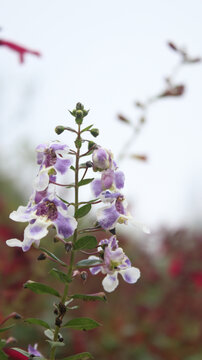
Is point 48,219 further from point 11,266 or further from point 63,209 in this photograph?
point 11,266

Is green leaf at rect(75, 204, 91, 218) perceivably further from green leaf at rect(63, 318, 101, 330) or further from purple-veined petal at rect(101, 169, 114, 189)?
green leaf at rect(63, 318, 101, 330)

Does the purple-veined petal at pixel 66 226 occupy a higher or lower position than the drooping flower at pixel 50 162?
lower

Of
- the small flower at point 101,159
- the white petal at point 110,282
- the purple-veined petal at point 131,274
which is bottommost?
the white petal at point 110,282

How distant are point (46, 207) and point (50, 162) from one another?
10cm

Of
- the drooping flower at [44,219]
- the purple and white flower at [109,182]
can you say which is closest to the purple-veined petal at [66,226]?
the drooping flower at [44,219]

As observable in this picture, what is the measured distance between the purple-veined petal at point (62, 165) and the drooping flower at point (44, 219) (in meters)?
0.05

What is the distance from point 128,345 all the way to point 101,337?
181 mm

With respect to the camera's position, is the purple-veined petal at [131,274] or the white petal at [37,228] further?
the purple-veined petal at [131,274]

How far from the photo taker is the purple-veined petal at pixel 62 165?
3.43 feet

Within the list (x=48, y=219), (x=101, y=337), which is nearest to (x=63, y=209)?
(x=48, y=219)

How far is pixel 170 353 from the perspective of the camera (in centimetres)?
336

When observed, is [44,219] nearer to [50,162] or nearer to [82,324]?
[50,162]

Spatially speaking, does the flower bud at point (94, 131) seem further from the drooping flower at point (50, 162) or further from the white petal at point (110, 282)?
the white petal at point (110, 282)

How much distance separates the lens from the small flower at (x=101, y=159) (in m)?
1.01
